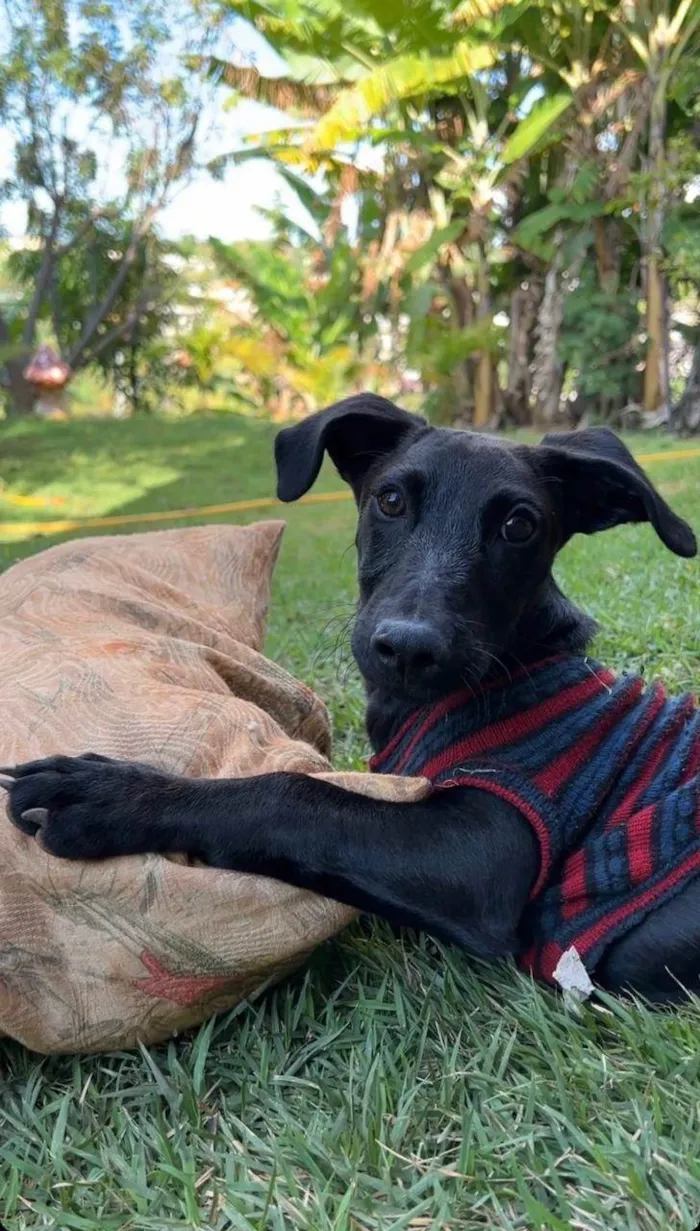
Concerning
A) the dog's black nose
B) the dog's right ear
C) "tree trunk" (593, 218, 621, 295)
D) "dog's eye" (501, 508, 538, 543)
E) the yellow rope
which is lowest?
the yellow rope

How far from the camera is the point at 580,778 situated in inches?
78.7

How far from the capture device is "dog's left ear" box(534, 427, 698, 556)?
221 cm

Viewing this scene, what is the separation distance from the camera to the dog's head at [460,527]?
6.57 ft

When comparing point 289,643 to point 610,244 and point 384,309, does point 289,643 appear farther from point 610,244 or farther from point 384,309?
point 384,309

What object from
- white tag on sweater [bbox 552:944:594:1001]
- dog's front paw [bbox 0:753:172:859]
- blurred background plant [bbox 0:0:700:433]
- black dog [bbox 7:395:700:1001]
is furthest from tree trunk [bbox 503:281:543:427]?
dog's front paw [bbox 0:753:172:859]

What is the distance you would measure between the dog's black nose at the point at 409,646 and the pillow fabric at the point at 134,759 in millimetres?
226

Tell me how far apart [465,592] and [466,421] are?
13649 millimetres

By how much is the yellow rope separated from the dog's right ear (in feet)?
19.6

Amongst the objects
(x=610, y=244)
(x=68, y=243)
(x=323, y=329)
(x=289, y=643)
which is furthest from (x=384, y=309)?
A: (x=289, y=643)

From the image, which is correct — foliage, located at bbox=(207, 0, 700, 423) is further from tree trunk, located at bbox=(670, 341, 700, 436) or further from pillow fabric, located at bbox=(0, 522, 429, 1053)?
pillow fabric, located at bbox=(0, 522, 429, 1053)

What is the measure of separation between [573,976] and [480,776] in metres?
0.41

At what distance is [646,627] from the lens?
397cm

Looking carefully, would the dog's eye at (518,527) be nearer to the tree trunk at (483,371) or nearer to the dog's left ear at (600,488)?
the dog's left ear at (600,488)

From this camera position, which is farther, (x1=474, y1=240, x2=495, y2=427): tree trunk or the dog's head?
(x1=474, y1=240, x2=495, y2=427): tree trunk
